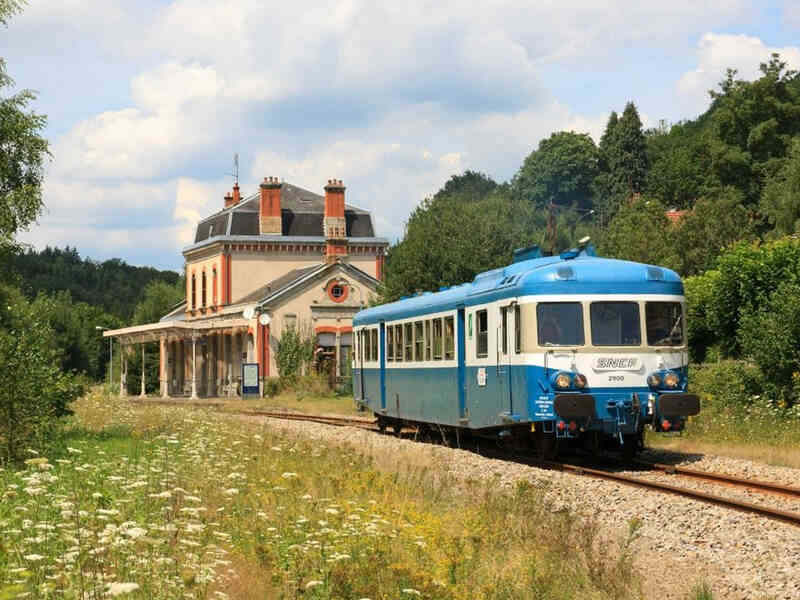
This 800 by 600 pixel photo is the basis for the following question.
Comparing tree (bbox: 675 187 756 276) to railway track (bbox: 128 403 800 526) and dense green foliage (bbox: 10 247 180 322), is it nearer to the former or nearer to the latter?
railway track (bbox: 128 403 800 526)

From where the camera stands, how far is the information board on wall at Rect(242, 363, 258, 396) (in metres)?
49.7

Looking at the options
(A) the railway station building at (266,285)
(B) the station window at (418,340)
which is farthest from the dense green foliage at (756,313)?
(A) the railway station building at (266,285)

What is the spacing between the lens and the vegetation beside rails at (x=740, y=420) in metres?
18.9

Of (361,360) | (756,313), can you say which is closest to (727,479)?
(756,313)

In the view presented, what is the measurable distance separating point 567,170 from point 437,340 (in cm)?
10148

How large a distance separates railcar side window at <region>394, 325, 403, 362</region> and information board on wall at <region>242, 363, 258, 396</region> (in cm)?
2562

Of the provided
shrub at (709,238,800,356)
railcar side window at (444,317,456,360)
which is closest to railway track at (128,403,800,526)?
railcar side window at (444,317,456,360)

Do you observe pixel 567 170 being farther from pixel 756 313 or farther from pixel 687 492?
pixel 687 492

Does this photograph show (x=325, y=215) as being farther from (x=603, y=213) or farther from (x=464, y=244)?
(x=603, y=213)

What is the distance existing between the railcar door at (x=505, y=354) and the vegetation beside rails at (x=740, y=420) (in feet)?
12.5

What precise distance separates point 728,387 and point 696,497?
465 inches

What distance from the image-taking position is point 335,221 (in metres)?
64.2

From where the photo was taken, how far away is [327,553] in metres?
7.41

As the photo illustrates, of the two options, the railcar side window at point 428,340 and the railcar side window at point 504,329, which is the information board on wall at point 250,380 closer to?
the railcar side window at point 428,340
